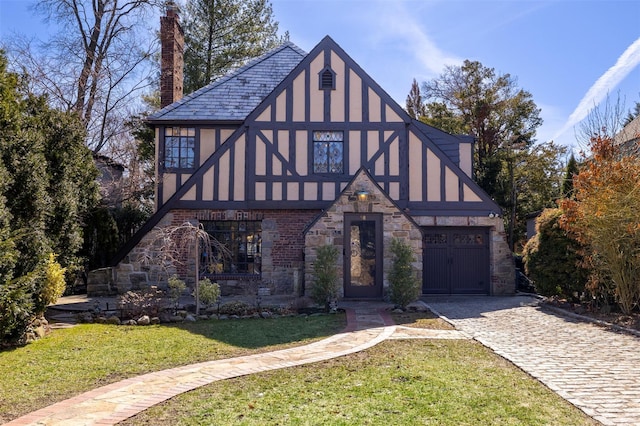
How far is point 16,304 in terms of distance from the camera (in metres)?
7.02

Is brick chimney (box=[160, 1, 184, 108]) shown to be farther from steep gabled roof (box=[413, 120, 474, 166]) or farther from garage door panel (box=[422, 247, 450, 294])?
garage door panel (box=[422, 247, 450, 294])

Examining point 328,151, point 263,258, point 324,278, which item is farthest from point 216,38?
point 324,278

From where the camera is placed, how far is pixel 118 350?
703cm

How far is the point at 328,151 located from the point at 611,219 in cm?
729

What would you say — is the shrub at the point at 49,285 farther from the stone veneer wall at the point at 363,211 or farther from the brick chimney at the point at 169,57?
the brick chimney at the point at 169,57

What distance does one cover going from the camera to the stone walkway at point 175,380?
14.4 ft

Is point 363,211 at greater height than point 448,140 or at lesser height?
lesser

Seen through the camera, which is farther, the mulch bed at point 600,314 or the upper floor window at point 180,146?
the upper floor window at point 180,146

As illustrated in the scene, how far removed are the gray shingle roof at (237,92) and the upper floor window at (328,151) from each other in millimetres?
2795

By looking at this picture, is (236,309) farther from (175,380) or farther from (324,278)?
(175,380)

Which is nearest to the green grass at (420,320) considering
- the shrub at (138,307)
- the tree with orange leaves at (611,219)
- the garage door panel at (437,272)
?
the tree with orange leaves at (611,219)

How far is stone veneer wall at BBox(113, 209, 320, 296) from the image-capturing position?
1341 cm

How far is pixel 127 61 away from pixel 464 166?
1288 cm

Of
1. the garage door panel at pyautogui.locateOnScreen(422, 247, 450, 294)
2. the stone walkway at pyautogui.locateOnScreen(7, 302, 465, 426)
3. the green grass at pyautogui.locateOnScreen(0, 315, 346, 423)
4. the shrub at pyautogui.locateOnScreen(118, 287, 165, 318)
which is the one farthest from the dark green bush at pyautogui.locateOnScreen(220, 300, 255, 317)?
the garage door panel at pyautogui.locateOnScreen(422, 247, 450, 294)
